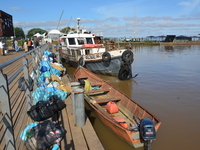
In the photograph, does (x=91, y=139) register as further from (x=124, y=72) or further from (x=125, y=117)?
(x=124, y=72)

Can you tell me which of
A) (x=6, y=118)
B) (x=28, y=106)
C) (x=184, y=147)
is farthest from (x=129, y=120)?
(x=6, y=118)

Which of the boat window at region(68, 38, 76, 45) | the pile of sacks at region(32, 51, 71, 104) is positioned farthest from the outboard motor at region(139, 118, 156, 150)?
the boat window at region(68, 38, 76, 45)

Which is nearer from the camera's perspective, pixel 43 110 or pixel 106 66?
pixel 43 110

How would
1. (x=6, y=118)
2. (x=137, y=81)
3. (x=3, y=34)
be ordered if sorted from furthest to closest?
(x=3, y=34), (x=137, y=81), (x=6, y=118)

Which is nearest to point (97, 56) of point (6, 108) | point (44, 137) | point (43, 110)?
point (43, 110)

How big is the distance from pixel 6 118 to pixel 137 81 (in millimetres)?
11372

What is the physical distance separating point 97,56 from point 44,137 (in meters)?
10.7

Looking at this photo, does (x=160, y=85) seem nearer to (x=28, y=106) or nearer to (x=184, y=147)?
(x=184, y=147)

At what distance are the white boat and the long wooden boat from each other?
364 cm

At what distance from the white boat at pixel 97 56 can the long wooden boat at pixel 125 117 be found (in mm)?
3641

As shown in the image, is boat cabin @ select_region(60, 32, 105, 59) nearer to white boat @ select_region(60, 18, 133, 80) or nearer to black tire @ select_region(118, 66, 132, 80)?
white boat @ select_region(60, 18, 133, 80)

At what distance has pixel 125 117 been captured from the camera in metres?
5.91

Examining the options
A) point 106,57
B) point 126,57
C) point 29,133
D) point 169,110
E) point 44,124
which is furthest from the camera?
point 106,57

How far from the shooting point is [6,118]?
6.78 feet
